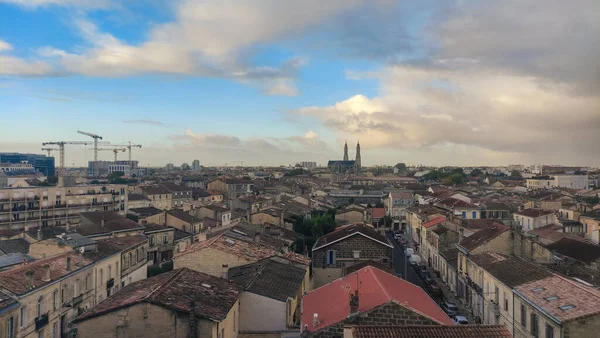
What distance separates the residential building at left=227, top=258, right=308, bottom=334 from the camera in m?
21.5

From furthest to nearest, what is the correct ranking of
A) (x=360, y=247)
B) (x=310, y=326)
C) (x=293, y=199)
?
(x=293, y=199) < (x=360, y=247) < (x=310, y=326)

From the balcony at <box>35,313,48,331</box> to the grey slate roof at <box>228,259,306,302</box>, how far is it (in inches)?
351

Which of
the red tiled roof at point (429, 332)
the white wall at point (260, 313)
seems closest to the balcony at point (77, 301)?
the white wall at point (260, 313)

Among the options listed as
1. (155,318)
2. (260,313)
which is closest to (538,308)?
(260,313)

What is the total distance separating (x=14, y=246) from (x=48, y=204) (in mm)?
31611

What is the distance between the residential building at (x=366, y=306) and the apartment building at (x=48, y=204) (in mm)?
51649

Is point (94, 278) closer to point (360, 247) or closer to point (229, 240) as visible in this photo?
point (229, 240)

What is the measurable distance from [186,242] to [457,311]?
95.3ft

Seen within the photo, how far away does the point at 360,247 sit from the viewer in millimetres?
35500

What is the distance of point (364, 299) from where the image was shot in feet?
62.8

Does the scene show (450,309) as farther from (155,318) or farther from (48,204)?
(48,204)

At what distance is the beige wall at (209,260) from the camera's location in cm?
2772

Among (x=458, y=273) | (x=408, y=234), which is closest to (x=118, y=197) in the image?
(x=408, y=234)

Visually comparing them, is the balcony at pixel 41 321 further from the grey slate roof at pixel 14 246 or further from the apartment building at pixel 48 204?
the apartment building at pixel 48 204
